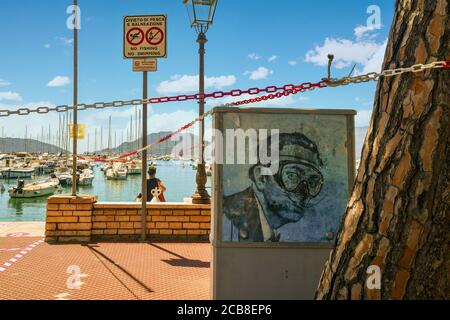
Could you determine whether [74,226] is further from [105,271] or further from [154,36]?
[154,36]

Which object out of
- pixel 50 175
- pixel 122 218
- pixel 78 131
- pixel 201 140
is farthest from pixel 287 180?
pixel 50 175

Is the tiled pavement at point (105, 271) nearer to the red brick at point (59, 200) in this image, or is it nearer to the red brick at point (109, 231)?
the red brick at point (109, 231)

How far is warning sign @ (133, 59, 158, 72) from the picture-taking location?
25.7 feet

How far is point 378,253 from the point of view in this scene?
240cm

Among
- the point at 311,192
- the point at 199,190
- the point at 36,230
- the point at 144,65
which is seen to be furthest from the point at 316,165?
the point at 36,230

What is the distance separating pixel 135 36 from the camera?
306 inches

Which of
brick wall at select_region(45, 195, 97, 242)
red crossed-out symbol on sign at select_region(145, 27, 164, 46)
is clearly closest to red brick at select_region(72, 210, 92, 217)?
Answer: brick wall at select_region(45, 195, 97, 242)

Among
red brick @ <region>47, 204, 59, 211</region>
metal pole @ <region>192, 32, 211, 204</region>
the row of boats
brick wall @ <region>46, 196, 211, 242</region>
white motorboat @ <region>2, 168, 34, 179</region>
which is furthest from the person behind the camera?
white motorboat @ <region>2, 168, 34, 179</region>

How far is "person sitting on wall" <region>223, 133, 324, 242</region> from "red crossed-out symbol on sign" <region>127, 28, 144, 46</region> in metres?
4.82

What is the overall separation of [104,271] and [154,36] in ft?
14.7

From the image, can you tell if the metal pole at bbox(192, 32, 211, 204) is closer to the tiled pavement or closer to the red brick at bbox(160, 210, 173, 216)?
the red brick at bbox(160, 210, 173, 216)

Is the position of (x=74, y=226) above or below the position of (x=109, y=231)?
above

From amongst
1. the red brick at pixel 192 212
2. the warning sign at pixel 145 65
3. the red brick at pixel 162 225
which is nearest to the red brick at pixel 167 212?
the red brick at pixel 162 225

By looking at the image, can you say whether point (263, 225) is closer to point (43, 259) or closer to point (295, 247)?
point (295, 247)
